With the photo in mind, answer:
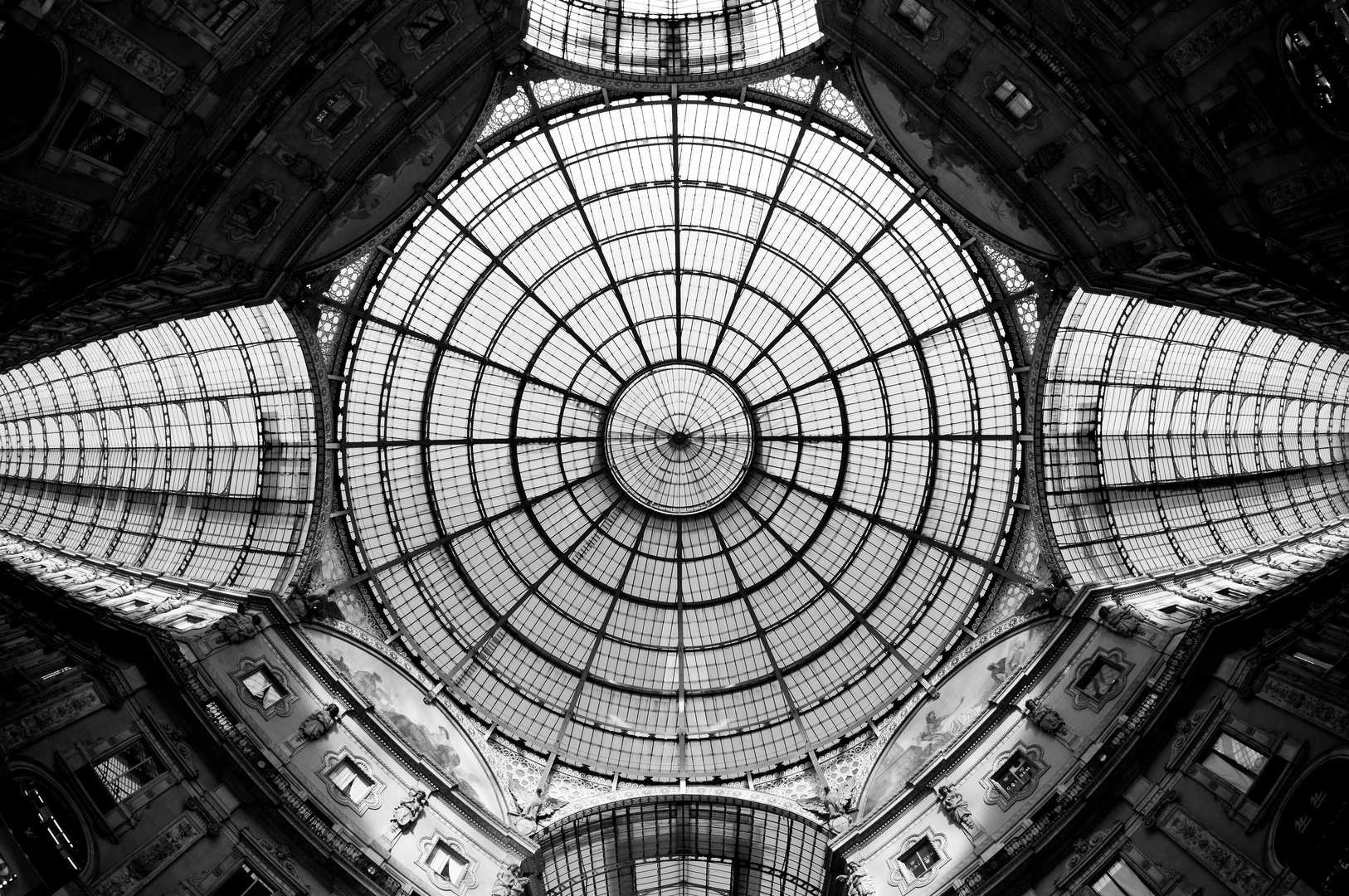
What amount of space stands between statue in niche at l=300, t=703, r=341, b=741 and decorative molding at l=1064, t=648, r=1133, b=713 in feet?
79.1

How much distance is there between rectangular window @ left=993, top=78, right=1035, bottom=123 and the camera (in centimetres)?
2075

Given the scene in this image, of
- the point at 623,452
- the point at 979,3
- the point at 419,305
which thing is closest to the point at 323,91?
the point at 419,305

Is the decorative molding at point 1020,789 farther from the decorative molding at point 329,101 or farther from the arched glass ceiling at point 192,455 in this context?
the decorative molding at point 329,101

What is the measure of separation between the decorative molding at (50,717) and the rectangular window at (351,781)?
783 cm

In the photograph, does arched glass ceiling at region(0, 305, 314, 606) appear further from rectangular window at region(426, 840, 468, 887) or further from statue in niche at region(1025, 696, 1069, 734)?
statue in niche at region(1025, 696, 1069, 734)

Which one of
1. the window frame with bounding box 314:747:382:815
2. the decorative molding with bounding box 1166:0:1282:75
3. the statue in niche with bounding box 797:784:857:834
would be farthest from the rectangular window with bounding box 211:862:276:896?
the decorative molding with bounding box 1166:0:1282:75

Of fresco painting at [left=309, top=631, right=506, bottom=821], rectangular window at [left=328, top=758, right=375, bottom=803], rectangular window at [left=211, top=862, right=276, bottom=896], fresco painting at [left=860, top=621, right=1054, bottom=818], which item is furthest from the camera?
fresco painting at [left=309, top=631, right=506, bottom=821]

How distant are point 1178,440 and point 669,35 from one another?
24898 mm

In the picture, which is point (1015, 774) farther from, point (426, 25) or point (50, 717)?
point (426, 25)

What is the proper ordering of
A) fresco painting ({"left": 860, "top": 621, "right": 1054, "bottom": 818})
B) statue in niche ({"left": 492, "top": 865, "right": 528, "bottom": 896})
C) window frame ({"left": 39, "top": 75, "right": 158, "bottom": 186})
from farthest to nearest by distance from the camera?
fresco painting ({"left": 860, "top": 621, "right": 1054, "bottom": 818}) → statue in niche ({"left": 492, "top": 865, "right": 528, "bottom": 896}) → window frame ({"left": 39, "top": 75, "right": 158, "bottom": 186})

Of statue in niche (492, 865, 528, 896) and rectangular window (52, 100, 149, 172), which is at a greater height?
rectangular window (52, 100, 149, 172)

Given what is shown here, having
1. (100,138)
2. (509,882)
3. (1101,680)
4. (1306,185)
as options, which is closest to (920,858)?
(1101,680)

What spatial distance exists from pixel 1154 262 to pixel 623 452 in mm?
21027

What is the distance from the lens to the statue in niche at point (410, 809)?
88.6ft
